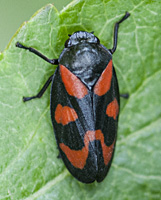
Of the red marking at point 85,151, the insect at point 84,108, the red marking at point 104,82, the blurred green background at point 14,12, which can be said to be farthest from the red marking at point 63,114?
the blurred green background at point 14,12

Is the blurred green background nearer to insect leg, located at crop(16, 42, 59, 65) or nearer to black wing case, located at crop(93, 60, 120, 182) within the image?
insect leg, located at crop(16, 42, 59, 65)

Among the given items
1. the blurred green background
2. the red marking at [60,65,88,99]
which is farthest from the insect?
the blurred green background

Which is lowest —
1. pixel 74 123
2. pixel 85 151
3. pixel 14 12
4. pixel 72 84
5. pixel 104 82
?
pixel 85 151

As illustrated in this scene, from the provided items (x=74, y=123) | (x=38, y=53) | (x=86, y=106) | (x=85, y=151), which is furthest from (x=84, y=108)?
(x=38, y=53)

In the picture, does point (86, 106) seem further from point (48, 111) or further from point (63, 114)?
point (48, 111)

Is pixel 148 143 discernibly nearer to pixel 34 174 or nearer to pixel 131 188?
pixel 131 188

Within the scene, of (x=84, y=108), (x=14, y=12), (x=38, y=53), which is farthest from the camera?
(x=14, y=12)
